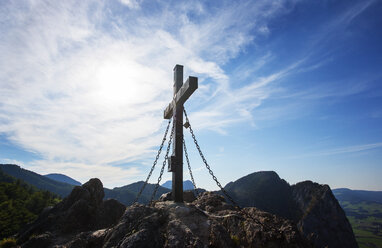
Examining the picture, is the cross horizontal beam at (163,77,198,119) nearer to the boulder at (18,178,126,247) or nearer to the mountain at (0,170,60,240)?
the boulder at (18,178,126,247)

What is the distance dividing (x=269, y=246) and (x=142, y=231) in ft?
15.1

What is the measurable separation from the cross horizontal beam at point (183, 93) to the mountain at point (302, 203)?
5305cm

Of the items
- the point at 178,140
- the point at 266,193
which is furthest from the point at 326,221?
the point at 178,140

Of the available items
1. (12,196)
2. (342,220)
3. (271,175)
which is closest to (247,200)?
(271,175)

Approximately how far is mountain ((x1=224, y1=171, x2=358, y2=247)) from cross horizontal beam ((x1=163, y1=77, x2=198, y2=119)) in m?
53.0

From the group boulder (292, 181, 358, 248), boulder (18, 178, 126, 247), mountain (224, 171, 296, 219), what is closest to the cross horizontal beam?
boulder (18, 178, 126, 247)

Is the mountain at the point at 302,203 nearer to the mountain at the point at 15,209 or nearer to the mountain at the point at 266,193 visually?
the mountain at the point at 266,193

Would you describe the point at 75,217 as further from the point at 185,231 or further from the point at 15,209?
the point at 15,209

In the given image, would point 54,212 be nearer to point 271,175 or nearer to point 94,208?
point 94,208

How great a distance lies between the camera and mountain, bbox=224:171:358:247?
89688 mm

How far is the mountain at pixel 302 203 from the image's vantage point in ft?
294

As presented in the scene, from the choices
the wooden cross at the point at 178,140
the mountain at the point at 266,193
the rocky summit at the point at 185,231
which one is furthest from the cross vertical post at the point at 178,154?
the mountain at the point at 266,193

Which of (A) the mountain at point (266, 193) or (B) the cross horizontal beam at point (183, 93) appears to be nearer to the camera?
(B) the cross horizontal beam at point (183, 93)

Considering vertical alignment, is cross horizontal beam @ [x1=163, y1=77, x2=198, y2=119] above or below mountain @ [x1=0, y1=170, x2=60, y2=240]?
above
